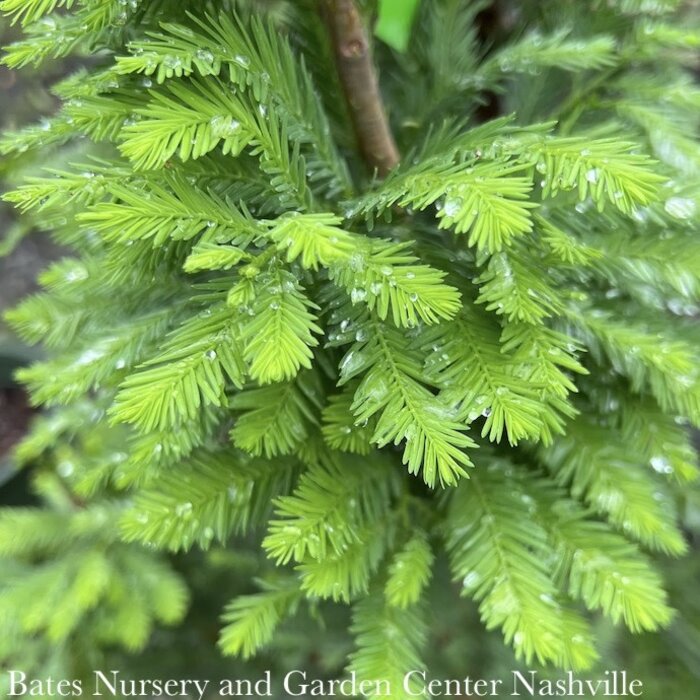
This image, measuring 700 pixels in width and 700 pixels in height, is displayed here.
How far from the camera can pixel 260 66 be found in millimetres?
470

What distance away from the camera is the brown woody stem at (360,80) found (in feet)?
1.73

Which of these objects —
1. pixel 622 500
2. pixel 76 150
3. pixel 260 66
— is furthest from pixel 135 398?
pixel 76 150

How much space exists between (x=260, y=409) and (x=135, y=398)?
0.40ft

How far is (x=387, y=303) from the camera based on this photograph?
0.43m

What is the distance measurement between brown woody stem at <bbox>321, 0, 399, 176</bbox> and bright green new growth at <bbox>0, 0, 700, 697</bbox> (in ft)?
0.10

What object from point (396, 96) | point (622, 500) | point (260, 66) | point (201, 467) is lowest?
point (622, 500)

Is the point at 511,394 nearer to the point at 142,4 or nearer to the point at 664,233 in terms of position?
the point at 664,233

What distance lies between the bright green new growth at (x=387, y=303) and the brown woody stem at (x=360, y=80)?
0.10 ft

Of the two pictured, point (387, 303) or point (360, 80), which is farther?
point (360, 80)

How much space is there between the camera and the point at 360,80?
565 millimetres

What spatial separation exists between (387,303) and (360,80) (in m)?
0.26

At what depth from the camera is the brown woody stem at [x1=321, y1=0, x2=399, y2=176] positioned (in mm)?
527

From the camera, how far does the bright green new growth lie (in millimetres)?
431

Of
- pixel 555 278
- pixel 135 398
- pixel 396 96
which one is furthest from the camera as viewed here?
pixel 396 96
